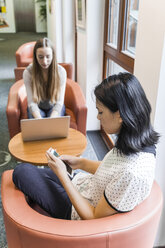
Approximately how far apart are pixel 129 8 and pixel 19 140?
1577 mm

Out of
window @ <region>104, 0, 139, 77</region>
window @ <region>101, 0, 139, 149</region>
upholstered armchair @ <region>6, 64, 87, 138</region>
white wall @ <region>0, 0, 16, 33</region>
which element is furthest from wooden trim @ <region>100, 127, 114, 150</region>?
white wall @ <region>0, 0, 16, 33</region>

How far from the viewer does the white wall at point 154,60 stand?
135 cm

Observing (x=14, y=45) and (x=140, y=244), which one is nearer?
(x=140, y=244)

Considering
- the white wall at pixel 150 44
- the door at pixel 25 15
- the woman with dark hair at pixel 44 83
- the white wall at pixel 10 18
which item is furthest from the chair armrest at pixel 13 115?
the door at pixel 25 15

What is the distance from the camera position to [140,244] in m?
1.14

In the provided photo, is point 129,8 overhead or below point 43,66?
overhead

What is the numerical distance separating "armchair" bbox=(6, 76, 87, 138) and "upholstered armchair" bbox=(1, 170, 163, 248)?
1.44 meters

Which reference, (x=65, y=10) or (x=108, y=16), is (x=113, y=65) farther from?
(x=65, y=10)

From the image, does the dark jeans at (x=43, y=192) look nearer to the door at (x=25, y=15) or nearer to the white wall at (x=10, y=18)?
the white wall at (x=10, y=18)

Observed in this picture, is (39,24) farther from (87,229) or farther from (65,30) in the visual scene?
(87,229)

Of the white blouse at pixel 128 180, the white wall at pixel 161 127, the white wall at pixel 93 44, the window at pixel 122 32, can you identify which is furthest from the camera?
the white wall at pixel 93 44

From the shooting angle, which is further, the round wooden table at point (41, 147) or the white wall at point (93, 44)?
the white wall at point (93, 44)

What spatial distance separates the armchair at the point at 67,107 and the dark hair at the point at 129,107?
4.87 feet

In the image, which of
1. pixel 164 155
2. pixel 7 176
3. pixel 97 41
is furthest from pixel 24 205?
pixel 97 41
